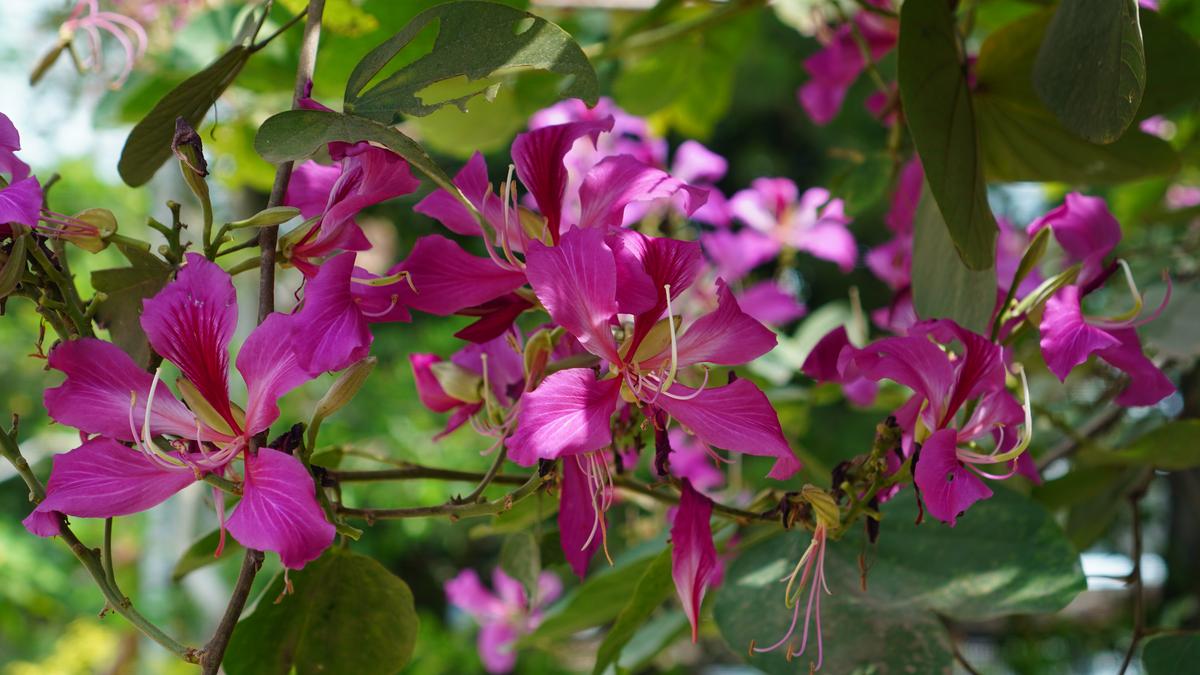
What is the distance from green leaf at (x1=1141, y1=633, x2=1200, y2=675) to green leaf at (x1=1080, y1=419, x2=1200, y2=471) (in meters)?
0.12

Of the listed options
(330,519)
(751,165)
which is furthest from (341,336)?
(751,165)

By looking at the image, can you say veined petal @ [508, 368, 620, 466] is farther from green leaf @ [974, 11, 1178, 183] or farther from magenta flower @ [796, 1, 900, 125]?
magenta flower @ [796, 1, 900, 125]

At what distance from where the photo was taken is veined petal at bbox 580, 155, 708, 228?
1.50ft

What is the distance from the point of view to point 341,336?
1.30ft

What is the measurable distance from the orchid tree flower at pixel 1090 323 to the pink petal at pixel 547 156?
22 centimetres

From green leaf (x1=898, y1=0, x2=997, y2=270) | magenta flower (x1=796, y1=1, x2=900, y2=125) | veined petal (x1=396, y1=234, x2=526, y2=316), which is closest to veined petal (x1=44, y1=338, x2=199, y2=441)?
veined petal (x1=396, y1=234, x2=526, y2=316)

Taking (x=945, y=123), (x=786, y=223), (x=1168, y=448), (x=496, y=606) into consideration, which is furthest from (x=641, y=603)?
(x=496, y=606)

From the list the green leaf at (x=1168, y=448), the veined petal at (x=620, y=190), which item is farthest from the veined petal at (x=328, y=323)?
the green leaf at (x=1168, y=448)

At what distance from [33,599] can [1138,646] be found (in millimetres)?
2409

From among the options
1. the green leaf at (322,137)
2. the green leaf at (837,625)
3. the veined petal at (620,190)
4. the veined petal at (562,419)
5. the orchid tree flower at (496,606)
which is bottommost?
the orchid tree flower at (496,606)

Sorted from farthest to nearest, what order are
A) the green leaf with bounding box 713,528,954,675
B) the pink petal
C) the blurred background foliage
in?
1. the blurred background foliage
2. the green leaf with bounding box 713,528,954,675
3. the pink petal

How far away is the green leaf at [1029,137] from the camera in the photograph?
25.2 inches

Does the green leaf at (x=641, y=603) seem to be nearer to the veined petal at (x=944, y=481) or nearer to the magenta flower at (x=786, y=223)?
the veined petal at (x=944, y=481)

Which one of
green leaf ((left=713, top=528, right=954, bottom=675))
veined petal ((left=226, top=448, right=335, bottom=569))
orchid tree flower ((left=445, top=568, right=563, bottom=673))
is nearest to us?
veined petal ((left=226, top=448, right=335, bottom=569))
